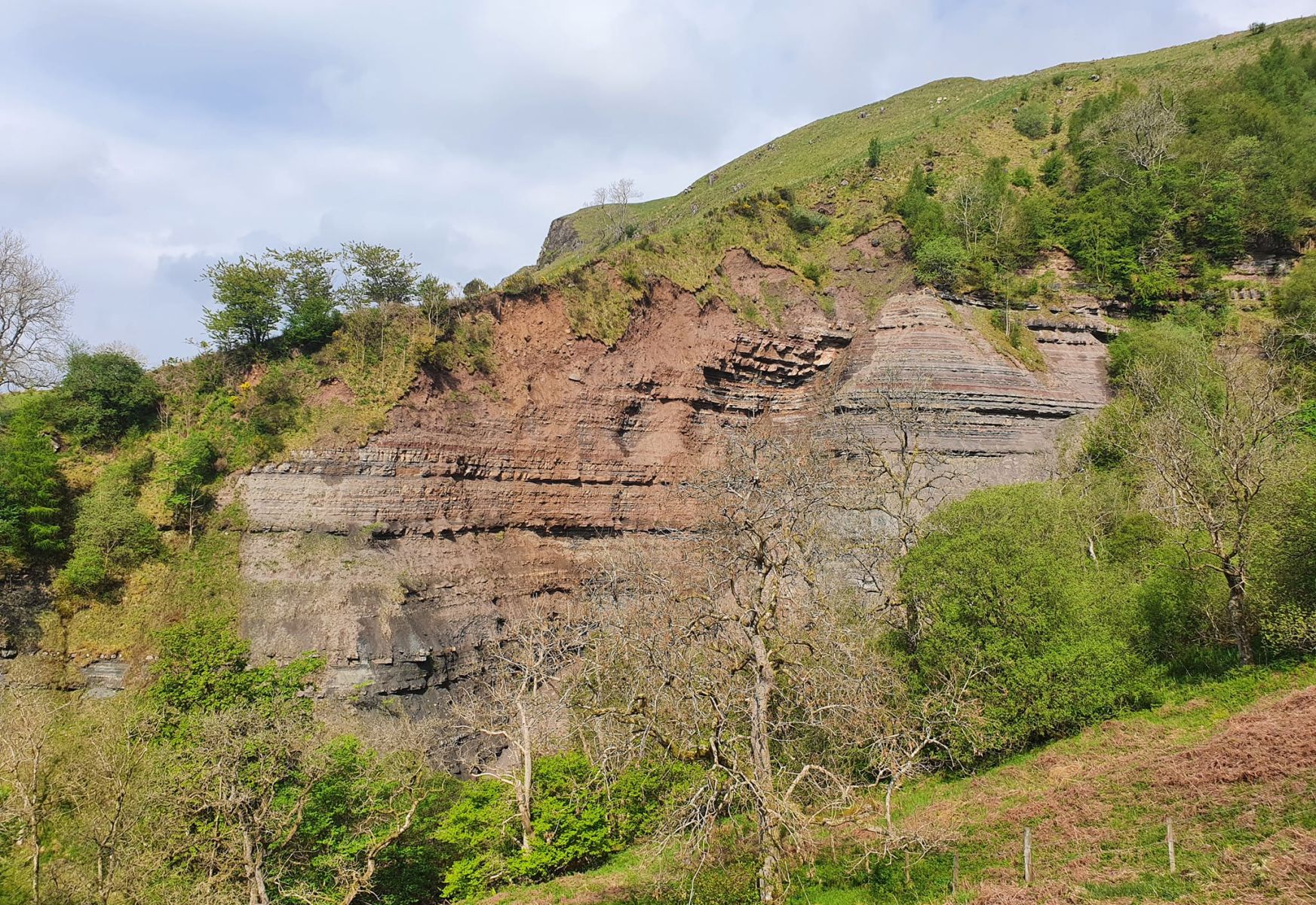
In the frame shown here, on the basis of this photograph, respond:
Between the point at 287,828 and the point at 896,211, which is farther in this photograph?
the point at 896,211

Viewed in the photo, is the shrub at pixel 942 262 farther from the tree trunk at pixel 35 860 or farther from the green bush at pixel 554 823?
the tree trunk at pixel 35 860

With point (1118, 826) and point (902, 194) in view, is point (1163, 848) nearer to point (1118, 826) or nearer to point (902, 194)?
point (1118, 826)

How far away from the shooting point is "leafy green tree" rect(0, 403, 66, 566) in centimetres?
2795

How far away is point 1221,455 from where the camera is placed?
59.4 ft

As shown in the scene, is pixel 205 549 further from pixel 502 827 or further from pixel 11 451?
pixel 502 827

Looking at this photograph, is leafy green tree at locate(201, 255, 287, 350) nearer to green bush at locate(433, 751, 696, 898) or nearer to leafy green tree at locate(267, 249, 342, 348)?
leafy green tree at locate(267, 249, 342, 348)

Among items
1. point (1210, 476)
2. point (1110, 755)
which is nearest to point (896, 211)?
point (1210, 476)

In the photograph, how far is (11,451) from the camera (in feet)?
95.1

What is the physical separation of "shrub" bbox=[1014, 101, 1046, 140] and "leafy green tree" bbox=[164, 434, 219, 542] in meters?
59.7

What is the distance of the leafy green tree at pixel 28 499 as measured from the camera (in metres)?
28.0

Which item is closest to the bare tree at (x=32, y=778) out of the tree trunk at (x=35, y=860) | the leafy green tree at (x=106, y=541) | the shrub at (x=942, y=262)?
the tree trunk at (x=35, y=860)

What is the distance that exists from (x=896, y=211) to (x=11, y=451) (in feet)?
155

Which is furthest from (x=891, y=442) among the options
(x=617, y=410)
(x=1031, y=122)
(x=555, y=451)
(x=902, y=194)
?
(x=1031, y=122)

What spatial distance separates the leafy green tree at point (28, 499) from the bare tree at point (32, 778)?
37.8 ft
